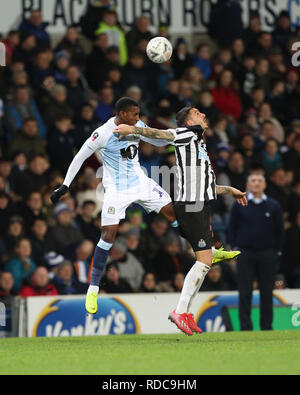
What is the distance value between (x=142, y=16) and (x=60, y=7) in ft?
5.00

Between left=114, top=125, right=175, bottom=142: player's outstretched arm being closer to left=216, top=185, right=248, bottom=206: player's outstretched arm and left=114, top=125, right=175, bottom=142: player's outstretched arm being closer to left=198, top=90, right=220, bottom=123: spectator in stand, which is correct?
left=216, top=185, right=248, bottom=206: player's outstretched arm

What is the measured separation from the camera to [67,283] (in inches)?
540

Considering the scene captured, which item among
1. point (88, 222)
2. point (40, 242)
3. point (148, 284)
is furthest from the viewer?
point (88, 222)

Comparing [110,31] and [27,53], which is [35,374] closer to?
[27,53]

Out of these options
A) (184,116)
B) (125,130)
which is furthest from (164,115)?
(125,130)

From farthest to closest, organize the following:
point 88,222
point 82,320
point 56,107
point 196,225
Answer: point 56,107 < point 88,222 < point 82,320 < point 196,225

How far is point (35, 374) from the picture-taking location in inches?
287

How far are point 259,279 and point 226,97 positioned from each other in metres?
5.70

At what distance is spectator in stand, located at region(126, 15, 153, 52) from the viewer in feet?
56.9

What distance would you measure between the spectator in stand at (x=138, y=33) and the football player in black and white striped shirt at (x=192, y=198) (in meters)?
7.53

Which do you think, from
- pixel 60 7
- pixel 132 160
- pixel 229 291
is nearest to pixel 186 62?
pixel 60 7

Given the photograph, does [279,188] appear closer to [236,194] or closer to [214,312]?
[214,312]

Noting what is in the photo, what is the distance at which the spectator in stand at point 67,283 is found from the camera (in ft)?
44.8

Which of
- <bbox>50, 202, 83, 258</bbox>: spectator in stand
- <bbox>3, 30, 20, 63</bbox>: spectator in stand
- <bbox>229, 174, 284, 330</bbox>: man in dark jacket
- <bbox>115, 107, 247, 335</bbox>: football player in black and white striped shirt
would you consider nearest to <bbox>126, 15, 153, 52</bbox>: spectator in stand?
<bbox>3, 30, 20, 63</bbox>: spectator in stand
